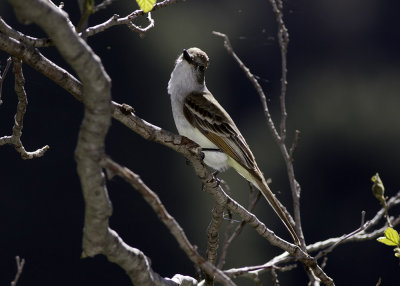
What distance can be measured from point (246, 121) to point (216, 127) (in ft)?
20.1

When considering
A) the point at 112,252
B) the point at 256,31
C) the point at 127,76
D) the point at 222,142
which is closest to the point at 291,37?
the point at 256,31

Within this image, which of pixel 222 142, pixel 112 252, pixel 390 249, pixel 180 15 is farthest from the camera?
pixel 180 15

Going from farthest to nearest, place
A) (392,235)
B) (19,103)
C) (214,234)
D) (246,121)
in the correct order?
(246,121)
(214,234)
(19,103)
(392,235)

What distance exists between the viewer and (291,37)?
10586mm

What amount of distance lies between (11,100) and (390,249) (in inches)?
241

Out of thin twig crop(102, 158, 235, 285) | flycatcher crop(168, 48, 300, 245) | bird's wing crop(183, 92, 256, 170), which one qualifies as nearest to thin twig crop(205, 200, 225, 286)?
flycatcher crop(168, 48, 300, 245)

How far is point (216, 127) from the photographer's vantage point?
4.42 meters

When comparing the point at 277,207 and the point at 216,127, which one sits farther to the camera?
the point at 216,127

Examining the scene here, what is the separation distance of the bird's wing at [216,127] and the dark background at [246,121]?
4904mm

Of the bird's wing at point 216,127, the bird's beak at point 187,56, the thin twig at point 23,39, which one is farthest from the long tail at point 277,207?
the thin twig at point 23,39

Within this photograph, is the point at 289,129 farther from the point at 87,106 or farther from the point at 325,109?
the point at 87,106

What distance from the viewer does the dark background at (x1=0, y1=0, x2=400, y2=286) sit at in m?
9.77

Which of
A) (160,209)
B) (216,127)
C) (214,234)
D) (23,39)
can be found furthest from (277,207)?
(160,209)

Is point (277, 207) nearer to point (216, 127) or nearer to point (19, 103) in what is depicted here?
point (216, 127)
